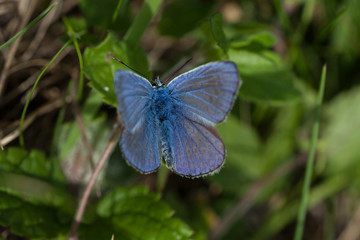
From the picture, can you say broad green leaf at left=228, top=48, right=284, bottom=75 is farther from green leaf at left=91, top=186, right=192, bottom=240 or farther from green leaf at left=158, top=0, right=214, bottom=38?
green leaf at left=91, top=186, right=192, bottom=240

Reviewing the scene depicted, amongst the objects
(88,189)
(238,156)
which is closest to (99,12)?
(88,189)

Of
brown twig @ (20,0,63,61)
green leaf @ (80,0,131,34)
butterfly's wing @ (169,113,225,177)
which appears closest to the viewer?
butterfly's wing @ (169,113,225,177)

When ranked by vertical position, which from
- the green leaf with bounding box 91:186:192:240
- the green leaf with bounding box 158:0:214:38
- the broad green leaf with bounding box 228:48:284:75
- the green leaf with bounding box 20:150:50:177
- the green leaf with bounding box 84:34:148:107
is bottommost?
the green leaf with bounding box 91:186:192:240

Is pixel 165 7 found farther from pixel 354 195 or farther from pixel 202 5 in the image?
pixel 354 195

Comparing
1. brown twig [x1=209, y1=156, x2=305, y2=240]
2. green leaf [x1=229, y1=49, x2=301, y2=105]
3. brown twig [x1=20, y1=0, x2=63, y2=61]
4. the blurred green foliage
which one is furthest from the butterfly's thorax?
brown twig [x1=20, y1=0, x2=63, y2=61]

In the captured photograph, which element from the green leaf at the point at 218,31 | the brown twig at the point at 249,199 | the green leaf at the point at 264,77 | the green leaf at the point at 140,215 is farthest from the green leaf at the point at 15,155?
the brown twig at the point at 249,199

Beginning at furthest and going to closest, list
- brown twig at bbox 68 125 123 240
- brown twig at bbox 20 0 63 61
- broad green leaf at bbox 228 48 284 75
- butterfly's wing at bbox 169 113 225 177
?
brown twig at bbox 20 0 63 61 < broad green leaf at bbox 228 48 284 75 < brown twig at bbox 68 125 123 240 < butterfly's wing at bbox 169 113 225 177
